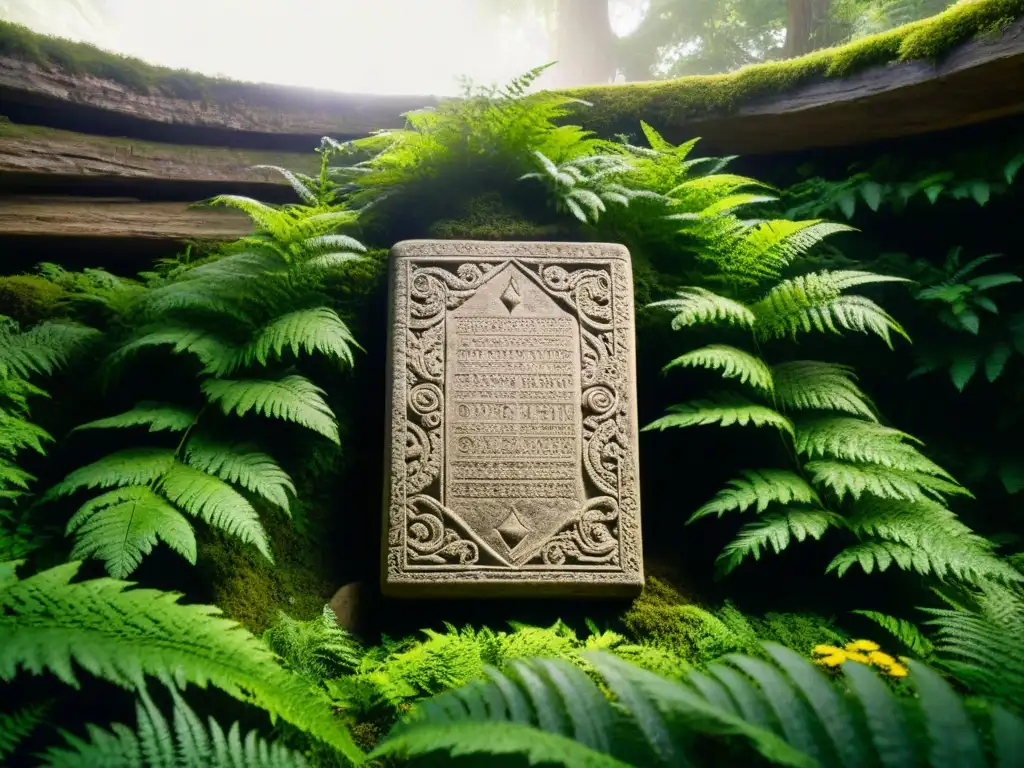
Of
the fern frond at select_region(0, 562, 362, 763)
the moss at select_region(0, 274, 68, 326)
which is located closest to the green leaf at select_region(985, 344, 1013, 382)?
the fern frond at select_region(0, 562, 362, 763)

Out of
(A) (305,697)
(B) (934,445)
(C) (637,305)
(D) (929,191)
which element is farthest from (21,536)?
(D) (929,191)

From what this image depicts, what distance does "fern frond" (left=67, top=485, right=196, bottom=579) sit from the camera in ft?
6.70

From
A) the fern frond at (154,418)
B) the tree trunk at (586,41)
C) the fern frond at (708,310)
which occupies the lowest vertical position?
the fern frond at (154,418)

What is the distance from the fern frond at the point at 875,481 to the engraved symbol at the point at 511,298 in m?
1.31

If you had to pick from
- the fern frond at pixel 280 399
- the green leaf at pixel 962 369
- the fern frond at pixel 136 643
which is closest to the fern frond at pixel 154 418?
the fern frond at pixel 280 399

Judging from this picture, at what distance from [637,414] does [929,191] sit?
177 cm

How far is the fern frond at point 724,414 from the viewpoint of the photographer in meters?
2.66

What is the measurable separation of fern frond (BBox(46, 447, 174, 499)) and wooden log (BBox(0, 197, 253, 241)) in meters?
1.53

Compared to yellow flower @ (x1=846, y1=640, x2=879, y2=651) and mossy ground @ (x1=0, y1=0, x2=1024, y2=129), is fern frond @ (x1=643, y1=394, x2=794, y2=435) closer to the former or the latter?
yellow flower @ (x1=846, y1=640, x2=879, y2=651)

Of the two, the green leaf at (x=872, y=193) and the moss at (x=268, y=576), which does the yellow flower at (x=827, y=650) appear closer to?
the moss at (x=268, y=576)

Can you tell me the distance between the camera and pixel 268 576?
259 centimetres

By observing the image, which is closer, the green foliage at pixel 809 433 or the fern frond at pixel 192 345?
the green foliage at pixel 809 433

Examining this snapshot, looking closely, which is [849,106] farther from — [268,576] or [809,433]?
[268,576]

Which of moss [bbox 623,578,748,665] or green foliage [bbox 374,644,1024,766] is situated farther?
moss [bbox 623,578,748,665]
